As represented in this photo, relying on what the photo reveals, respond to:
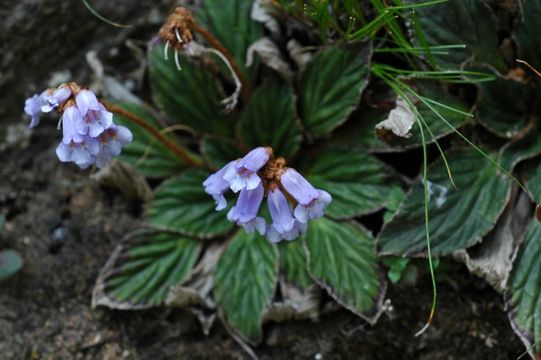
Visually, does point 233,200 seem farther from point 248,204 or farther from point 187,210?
point 248,204

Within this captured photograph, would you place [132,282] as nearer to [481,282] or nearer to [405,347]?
[405,347]

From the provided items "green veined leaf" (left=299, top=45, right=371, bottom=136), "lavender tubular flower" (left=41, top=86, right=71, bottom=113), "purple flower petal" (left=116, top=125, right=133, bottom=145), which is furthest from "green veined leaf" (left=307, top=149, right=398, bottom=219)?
"lavender tubular flower" (left=41, top=86, right=71, bottom=113)

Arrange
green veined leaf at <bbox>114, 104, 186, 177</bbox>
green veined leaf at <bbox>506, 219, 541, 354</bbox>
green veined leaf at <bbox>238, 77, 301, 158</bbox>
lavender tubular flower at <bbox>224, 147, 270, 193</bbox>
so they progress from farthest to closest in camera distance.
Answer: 1. green veined leaf at <bbox>114, 104, 186, 177</bbox>
2. green veined leaf at <bbox>238, 77, 301, 158</bbox>
3. green veined leaf at <bbox>506, 219, 541, 354</bbox>
4. lavender tubular flower at <bbox>224, 147, 270, 193</bbox>

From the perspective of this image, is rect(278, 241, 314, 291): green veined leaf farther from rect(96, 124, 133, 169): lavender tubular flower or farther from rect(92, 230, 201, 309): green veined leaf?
rect(96, 124, 133, 169): lavender tubular flower

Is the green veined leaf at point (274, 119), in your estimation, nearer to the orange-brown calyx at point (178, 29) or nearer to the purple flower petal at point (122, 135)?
the orange-brown calyx at point (178, 29)

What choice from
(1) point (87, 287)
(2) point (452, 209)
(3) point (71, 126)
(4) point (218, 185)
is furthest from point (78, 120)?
(2) point (452, 209)

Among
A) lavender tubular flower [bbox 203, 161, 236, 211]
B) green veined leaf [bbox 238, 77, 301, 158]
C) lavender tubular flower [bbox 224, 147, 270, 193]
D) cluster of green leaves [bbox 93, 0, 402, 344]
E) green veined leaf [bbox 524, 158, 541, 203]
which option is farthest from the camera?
green veined leaf [bbox 238, 77, 301, 158]

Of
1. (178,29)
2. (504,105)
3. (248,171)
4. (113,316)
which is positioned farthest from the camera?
(113,316)

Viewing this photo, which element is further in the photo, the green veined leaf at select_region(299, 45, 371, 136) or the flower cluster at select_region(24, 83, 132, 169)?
the green veined leaf at select_region(299, 45, 371, 136)
